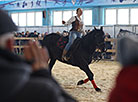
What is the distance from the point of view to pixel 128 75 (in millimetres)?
1243

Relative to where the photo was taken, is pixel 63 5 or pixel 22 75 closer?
pixel 22 75

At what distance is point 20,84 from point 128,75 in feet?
1.74

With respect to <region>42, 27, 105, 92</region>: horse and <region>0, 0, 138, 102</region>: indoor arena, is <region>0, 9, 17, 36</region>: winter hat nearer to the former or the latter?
<region>0, 0, 138, 102</region>: indoor arena

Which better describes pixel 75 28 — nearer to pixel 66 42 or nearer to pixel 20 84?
pixel 66 42

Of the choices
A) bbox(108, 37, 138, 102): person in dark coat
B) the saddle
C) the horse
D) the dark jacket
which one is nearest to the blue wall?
the saddle

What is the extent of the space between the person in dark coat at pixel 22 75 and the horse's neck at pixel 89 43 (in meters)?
5.26

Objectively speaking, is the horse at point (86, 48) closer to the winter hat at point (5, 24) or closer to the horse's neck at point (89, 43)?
the horse's neck at point (89, 43)

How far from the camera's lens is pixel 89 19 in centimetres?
2217

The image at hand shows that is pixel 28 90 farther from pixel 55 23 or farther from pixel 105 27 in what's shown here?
pixel 55 23

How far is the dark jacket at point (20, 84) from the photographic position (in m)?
1.13

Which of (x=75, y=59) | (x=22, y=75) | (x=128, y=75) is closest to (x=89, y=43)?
(x=75, y=59)

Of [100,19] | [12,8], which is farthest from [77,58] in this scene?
[12,8]

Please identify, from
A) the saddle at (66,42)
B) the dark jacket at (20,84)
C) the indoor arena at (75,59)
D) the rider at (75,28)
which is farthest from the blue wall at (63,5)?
the dark jacket at (20,84)

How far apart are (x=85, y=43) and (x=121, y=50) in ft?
17.7
